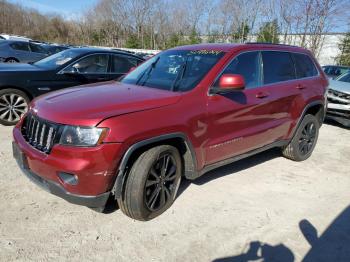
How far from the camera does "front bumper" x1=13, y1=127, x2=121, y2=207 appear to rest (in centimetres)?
288

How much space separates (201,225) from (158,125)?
111cm

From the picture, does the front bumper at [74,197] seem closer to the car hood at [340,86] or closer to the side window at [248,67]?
the side window at [248,67]

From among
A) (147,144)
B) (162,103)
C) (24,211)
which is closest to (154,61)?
(162,103)

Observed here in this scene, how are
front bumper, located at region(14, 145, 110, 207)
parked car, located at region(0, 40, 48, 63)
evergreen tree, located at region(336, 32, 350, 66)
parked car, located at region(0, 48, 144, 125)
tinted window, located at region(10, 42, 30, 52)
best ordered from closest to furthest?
front bumper, located at region(14, 145, 110, 207), parked car, located at region(0, 48, 144, 125), parked car, located at region(0, 40, 48, 63), tinted window, located at region(10, 42, 30, 52), evergreen tree, located at region(336, 32, 350, 66)

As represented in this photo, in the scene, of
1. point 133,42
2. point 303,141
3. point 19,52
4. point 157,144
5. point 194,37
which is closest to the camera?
point 157,144

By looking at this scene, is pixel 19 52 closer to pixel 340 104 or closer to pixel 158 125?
pixel 340 104

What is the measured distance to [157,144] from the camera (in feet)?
11.0

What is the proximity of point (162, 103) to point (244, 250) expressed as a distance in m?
1.54

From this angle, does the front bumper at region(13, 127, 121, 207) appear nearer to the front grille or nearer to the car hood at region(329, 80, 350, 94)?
the front grille

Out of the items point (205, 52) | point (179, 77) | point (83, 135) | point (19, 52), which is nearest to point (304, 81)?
point (205, 52)

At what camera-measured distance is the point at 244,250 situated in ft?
10.2

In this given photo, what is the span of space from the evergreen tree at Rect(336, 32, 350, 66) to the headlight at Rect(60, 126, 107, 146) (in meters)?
32.9

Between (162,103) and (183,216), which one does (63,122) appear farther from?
(183,216)

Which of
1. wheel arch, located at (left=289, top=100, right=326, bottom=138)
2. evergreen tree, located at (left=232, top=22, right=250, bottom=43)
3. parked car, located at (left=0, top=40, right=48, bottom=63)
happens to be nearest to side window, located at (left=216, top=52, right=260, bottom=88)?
wheel arch, located at (left=289, top=100, right=326, bottom=138)
